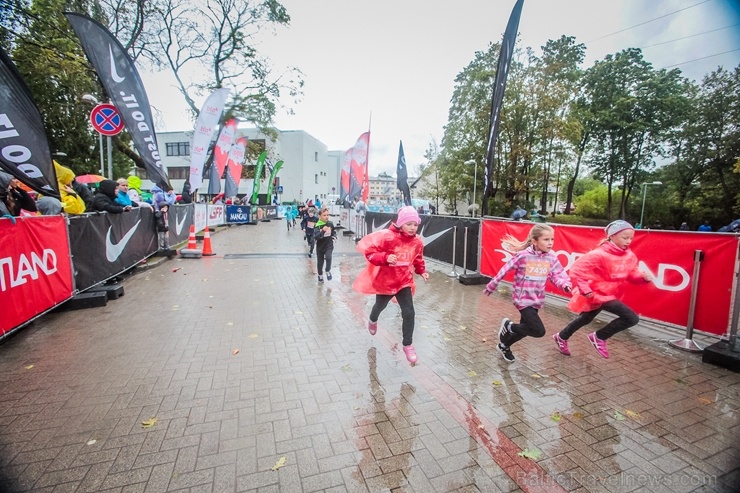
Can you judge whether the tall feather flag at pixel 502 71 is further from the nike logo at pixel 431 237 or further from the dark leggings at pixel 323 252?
the dark leggings at pixel 323 252

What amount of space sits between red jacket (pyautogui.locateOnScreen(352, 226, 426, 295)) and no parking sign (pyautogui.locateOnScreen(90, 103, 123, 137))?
8741mm

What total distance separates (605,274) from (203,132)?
44.5 feet

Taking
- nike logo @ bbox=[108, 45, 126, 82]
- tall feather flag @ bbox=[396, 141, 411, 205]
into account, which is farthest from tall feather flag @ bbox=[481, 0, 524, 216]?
nike logo @ bbox=[108, 45, 126, 82]

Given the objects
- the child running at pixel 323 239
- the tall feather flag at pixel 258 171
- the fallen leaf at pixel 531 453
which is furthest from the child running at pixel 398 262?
the tall feather flag at pixel 258 171

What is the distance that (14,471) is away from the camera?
2396 millimetres

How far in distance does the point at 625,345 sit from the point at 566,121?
2854 centimetres

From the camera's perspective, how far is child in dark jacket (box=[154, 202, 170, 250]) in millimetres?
10883

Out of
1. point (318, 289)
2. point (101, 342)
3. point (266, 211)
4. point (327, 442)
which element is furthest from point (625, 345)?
point (266, 211)

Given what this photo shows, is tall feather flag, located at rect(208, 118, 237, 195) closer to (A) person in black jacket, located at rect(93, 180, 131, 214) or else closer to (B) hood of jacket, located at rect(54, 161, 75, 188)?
(A) person in black jacket, located at rect(93, 180, 131, 214)

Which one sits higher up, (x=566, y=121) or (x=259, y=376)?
(x=566, y=121)

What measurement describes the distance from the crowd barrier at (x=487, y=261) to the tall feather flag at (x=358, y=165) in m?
11.5

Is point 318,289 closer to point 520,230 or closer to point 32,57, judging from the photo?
point 520,230

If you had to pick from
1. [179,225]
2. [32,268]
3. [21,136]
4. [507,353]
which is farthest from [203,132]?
[507,353]

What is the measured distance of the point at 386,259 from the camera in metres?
4.03
